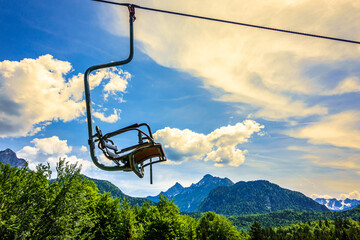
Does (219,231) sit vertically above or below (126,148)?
below

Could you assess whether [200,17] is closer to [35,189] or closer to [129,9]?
[129,9]

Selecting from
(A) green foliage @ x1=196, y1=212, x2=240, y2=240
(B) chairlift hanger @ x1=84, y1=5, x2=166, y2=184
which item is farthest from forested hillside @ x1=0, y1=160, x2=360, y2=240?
(B) chairlift hanger @ x1=84, y1=5, x2=166, y2=184

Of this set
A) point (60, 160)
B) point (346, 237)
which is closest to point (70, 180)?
point (60, 160)

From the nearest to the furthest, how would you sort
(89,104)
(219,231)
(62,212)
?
(89,104), (62,212), (219,231)

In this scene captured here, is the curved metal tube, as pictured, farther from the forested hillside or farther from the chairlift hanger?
the forested hillside

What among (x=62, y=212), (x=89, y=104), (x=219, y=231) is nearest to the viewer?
(x=89, y=104)

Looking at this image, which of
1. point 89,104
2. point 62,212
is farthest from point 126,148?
point 62,212

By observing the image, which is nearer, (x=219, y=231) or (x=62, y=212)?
(x=62, y=212)

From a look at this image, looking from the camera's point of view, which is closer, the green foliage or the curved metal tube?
the curved metal tube

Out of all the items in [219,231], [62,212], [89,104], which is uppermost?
[89,104]

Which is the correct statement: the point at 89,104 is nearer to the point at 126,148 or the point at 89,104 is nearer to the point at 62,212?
the point at 126,148

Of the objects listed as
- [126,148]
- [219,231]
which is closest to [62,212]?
[126,148]

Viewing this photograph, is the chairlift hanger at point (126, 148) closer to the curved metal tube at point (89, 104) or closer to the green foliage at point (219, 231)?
the curved metal tube at point (89, 104)

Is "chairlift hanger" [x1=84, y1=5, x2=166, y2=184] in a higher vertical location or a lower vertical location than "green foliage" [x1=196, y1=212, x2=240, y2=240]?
higher
